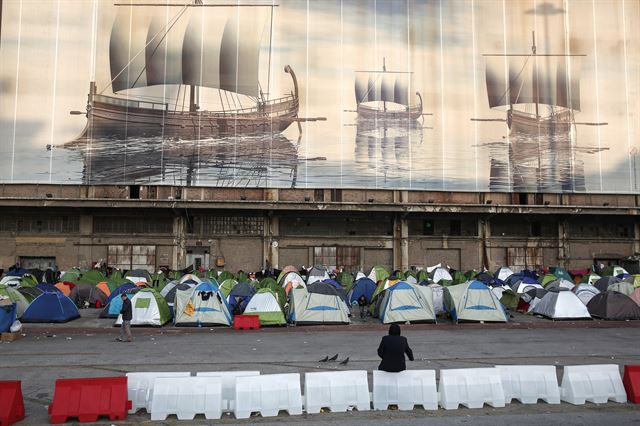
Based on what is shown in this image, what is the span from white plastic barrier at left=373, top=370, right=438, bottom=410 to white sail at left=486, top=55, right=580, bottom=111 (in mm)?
32530

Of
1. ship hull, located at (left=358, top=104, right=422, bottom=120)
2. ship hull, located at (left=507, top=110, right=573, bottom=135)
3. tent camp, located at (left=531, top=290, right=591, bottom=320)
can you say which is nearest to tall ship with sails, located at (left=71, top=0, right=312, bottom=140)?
ship hull, located at (left=358, top=104, right=422, bottom=120)

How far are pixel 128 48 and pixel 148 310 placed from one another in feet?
77.2

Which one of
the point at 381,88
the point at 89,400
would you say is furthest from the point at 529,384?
the point at 381,88

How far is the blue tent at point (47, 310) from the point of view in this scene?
20125mm

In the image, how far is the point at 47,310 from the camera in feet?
66.2

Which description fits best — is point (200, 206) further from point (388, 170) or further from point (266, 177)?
point (388, 170)

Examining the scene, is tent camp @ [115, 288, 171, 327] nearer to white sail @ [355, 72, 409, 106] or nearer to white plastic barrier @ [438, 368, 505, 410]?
white plastic barrier @ [438, 368, 505, 410]

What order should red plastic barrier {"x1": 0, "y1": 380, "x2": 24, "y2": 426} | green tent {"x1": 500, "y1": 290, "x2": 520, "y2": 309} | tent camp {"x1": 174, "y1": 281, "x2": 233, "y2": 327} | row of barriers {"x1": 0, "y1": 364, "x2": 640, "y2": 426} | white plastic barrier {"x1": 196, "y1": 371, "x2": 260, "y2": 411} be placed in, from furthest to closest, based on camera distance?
green tent {"x1": 500, "y1": 290, "x2": 520, "y2": 309} → tent camp {"x1": 174, "y1": 281, "x2": 233, "y2": 327} → white plastic barrier {"x1": 196, "y1": 371, "x2": 260, "y2": 411} → row of barriers {"x1": 0, "y1": 364, "x2": 640, "y2": 426} → red plastic barrier {"x1": 0, "y1": 380, "x2": 24, "y2": 426}

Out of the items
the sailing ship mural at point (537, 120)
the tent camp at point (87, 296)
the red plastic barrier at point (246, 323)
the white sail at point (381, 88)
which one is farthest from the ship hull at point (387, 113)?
the red plastic barrier at point (246, 323)

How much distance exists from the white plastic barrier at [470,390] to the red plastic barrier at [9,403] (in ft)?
22.9

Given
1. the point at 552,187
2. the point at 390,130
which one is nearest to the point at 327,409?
the point at 390,130

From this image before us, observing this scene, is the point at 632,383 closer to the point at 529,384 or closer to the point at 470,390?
the point at 529,384

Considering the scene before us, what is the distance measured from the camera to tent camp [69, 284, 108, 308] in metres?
25.1

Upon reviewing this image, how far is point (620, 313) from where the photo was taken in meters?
21.1
